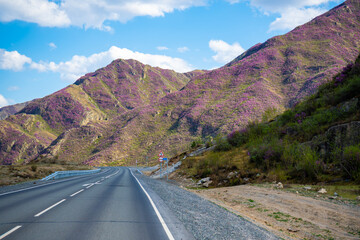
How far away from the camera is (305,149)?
44.0ft

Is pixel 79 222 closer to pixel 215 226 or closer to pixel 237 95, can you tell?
pixel 215 226

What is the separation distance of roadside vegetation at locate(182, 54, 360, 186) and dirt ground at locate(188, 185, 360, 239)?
2.91 metres

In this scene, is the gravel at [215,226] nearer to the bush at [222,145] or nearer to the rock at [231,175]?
the rock at [231,175]

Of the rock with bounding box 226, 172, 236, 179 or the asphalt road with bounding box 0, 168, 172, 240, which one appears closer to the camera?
the asphalt road with bounding box 0, 168, 172, 240

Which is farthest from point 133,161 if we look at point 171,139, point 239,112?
point 239,112

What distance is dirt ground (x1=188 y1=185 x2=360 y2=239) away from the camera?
6.11 metres

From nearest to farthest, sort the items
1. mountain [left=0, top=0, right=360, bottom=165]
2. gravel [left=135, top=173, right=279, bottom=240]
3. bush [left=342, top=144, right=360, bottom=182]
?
gravel [left=135, top=173, right=279, bottom=240] < bush [left=342, top=144, right=360, bottom=182] < mountain [left=0, top=0, right=360, bottom=165]

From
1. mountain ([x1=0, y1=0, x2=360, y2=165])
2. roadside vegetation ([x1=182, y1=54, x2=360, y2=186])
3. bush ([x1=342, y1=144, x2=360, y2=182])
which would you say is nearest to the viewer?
bush ([x1=342, y1=144, x2=360, y2=182])

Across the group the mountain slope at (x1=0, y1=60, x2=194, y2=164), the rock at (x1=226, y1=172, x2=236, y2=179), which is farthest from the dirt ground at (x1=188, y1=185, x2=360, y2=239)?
the mountain slope at (x1=0, y1=60, x2=194, y2=164)

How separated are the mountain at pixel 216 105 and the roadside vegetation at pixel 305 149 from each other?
119ft

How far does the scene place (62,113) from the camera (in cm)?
12338

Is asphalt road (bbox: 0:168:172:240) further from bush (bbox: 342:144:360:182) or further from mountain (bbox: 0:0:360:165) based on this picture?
mountain (bbox: 0:0:360:165)

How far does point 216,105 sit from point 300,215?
67.7 m

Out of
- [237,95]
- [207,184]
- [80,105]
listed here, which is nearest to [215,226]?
[207,184]
